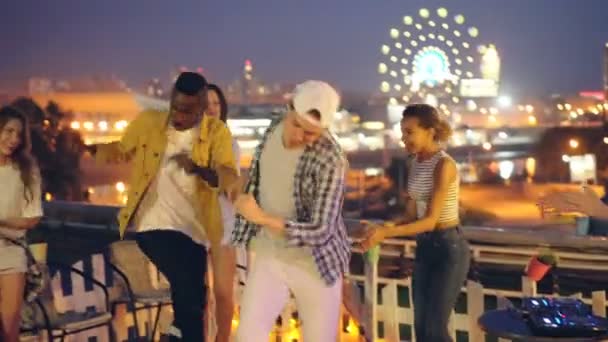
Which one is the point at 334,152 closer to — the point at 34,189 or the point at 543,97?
the point at 34,189

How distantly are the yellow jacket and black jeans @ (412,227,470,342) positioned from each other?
38.3 inches

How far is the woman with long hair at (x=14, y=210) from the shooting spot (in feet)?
14.7

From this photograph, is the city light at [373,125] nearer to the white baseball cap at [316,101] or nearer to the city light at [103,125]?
the city light at [103,125]

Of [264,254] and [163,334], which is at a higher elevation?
[264,254]

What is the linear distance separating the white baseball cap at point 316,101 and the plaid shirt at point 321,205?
0.33 feet

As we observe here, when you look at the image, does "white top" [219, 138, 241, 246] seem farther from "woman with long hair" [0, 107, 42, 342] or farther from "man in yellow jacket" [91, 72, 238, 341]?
"woman with long hair" [0, 107, 42, 342]

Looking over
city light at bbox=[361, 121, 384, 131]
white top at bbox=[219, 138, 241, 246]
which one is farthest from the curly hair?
city light at bbox=[361, 121, 384, 131]

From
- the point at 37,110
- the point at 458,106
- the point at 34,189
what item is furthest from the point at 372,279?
the point at 458,106

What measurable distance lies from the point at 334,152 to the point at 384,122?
452ft

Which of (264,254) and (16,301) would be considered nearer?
(264,254)

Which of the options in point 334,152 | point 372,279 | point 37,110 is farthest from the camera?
point 37,110

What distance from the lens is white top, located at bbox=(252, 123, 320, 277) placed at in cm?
352

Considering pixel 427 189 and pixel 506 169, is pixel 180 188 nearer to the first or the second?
pixel 427 189

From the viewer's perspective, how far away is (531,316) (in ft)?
11.6
